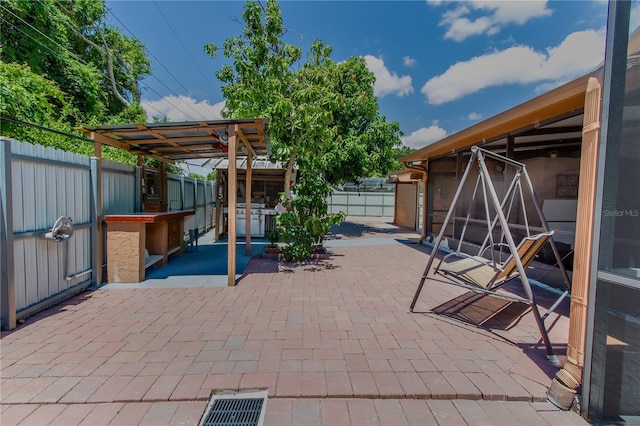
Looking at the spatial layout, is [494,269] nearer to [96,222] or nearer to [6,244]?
[6,244]

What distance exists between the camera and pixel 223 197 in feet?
29.8

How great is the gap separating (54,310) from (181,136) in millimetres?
3035

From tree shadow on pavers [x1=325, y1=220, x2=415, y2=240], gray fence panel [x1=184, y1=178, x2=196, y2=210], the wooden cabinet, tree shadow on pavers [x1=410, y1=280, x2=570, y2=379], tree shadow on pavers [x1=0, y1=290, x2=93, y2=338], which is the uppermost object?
gray fence panel [x1=184, y1=178, x2=196, y2=210]

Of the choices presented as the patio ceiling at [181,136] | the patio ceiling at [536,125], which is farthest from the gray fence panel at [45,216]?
the patio ceiling at [536,125]

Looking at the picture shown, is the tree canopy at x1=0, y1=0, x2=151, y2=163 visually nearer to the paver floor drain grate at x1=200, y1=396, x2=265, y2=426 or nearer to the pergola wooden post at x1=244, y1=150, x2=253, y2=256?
the pergola wooden post at x1=244, y1=150, x2=253, y2=256

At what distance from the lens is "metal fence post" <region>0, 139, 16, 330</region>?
9.02ft

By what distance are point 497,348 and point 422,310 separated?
99cm

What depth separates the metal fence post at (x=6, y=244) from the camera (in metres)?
2.75

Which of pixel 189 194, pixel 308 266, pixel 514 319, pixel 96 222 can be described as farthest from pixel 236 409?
pixel 189 194

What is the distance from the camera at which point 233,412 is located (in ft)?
6.06

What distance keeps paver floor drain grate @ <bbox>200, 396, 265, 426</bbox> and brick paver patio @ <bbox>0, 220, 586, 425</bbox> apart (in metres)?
0.08

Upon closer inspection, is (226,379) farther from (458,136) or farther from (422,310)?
(458,136)

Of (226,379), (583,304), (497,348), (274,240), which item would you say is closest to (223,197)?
(274,240)

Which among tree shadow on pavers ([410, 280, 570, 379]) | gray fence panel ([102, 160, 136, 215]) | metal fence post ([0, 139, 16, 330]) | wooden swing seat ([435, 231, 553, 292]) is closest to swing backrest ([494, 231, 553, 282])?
wooden swing seat ([435, 231, 553, 292])
